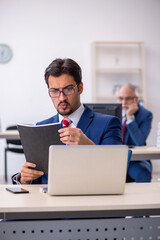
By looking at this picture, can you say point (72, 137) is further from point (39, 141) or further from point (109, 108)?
point (109, 108)

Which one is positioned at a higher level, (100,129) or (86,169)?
(100,129)

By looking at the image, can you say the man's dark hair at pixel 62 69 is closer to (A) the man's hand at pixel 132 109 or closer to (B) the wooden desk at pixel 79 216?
(B) the wooden desk at pixel 79 216

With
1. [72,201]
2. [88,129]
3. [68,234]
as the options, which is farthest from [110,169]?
[88,129]

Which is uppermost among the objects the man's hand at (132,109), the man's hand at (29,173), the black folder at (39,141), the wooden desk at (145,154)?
the man's hand at (132,109)

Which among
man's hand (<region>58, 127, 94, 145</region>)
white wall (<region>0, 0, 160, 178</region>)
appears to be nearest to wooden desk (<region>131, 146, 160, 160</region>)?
man's hand (<region>58, 127, 94, 145</region>)

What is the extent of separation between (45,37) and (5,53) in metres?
0.76

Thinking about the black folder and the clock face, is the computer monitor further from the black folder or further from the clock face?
the clock face

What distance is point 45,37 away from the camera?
660 cm

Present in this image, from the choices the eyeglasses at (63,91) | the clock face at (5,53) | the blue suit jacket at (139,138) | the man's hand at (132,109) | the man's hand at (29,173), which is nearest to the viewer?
the man's hand at (29,173)

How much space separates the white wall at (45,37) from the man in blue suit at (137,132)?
2.72 m

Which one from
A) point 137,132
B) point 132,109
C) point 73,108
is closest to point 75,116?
point 73,108

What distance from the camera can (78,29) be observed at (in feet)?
21.9

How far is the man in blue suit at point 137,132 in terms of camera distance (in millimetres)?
3502

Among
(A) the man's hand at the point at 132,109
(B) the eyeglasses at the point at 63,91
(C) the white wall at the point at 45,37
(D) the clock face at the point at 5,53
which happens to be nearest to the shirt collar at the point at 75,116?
(B) the eyeglasses at the point at 63,91
